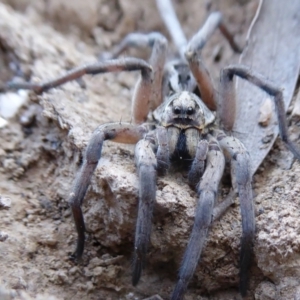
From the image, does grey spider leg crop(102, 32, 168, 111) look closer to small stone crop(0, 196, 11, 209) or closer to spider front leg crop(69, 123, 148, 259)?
spider front leg crop(69, 123, 148, 259)

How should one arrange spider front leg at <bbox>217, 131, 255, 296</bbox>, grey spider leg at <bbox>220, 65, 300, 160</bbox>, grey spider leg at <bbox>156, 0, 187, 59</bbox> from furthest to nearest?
grey spider leg at <bbox>156, 0, 187, 59</bbox>, grey spider leg at <bbox>220, 65, 300, 160</bbox>, spider front leg at <bbox>217, 131, 255, 296</bbox>

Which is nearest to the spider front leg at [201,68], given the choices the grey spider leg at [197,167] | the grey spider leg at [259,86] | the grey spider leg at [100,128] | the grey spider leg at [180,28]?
the grey spider leg at [180,28]

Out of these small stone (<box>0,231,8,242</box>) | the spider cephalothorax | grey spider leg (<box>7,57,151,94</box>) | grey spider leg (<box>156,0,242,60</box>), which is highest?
grey spider leg (<box>156,0,242,60</box>)

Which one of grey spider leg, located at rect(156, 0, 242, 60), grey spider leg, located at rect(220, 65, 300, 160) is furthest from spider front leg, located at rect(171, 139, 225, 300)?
grey spider leg, located at rect(156, 0, 242, 60)

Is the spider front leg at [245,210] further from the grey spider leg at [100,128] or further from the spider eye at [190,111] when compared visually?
the grey spider leg at [100,128]

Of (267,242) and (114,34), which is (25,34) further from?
(267,242)

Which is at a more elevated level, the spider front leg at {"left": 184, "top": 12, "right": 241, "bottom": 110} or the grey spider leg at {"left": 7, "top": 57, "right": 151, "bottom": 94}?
the spider front leg at {"left": 184, "top": 12, "right": 241, "bottom": 110}

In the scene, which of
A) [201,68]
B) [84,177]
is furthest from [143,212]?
[201,68]
